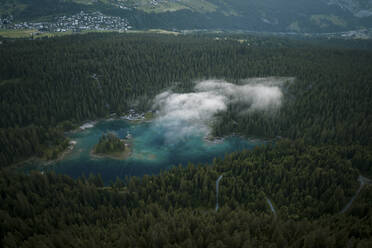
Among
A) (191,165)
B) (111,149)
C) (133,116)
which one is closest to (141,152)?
(111,149)

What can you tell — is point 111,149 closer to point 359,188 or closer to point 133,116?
point 133,116

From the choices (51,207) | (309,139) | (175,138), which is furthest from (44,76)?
(309,139)

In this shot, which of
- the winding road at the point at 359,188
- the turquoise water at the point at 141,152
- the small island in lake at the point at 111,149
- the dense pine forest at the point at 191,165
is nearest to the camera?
the dense pine forest at the point at 191,165

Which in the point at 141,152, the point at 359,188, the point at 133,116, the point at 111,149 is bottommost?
the point at 141,152

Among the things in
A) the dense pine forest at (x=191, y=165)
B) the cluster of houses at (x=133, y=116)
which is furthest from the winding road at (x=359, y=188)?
the cluster of houses at (x=133, y=116)

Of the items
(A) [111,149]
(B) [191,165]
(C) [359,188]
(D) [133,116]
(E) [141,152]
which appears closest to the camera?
(C) [359,188]

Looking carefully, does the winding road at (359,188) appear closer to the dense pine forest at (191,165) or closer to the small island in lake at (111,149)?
the dense pine forest at (191,165)

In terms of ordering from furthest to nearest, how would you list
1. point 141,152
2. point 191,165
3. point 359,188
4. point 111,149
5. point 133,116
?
point 133,116 < point 141,152 < point 111,149 < point 191,165 < point 359,188

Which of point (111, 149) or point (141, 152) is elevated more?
point (111, 149)
